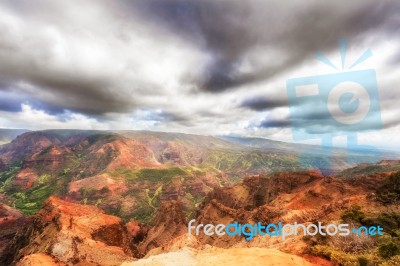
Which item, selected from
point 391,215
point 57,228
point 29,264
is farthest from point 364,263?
point 57,228

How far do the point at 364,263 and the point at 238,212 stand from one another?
5597 centimetres

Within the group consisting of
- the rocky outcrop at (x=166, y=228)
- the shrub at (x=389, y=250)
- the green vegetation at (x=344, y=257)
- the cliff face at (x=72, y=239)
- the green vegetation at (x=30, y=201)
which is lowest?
the green vegetation at (x=30, y=201)

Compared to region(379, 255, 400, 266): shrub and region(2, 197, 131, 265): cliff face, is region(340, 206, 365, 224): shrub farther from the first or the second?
region(2, 197, 131, 265): cliff face

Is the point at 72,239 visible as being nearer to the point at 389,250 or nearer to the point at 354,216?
the point at 354,216

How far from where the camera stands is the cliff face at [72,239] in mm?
40812

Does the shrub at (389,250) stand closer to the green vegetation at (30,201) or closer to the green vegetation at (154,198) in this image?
the green vegetation at (154,198)

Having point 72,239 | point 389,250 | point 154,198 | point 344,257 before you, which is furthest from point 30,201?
point 389,250

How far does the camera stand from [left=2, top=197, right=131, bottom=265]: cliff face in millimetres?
40812

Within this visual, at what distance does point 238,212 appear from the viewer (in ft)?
242

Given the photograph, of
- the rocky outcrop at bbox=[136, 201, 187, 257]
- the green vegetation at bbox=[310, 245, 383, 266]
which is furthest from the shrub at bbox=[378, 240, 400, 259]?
the rocky outcrop at bbox=[136, 201, 187, 257]

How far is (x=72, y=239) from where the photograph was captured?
44594mm

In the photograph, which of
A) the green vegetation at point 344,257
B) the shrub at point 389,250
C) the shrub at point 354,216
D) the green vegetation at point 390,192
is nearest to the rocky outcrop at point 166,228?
the green vegetation at point 390,192

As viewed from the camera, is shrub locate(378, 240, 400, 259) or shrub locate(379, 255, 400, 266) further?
shrub locate(378, 240, 400, 259)

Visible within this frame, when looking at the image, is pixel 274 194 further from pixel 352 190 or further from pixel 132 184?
pixel 132 184
